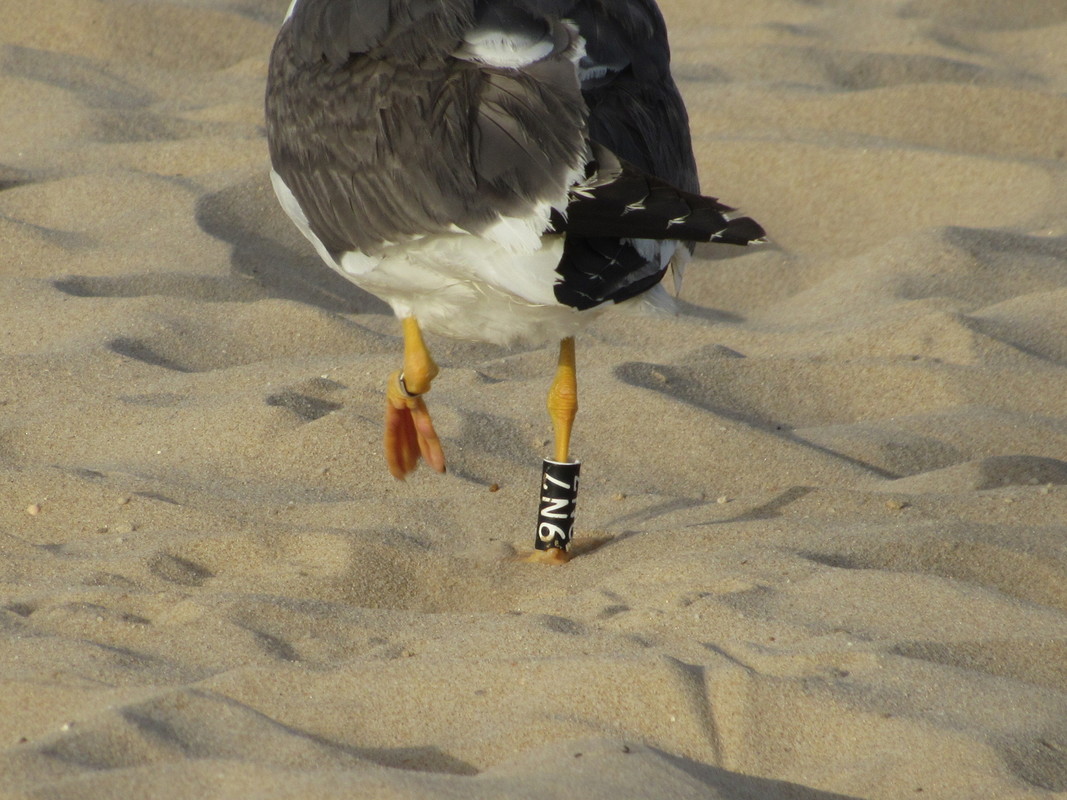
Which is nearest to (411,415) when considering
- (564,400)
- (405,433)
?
(405,433)

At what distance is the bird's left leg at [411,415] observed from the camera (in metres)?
3.80

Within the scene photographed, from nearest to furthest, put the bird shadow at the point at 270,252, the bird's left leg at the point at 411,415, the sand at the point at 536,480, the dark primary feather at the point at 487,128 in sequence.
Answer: the sand at the point at 536,480 < the dark primary feather at the point at 487,128 < the bird's left leg at the point at 411,415 < the bird shadow at the point at 270,252

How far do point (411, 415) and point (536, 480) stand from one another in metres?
0.48

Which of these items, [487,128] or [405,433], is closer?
[487,128]

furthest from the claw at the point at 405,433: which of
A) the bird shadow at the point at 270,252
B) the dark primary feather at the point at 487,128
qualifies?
the bird shadow at the point at 270,252

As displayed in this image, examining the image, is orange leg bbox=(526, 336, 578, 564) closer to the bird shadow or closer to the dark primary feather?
the dark primary feather

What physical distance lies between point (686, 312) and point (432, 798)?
419 centimetres

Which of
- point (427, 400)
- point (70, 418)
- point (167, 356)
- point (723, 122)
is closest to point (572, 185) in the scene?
point (427, 400)

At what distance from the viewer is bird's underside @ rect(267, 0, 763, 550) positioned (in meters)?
2.97

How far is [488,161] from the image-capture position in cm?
307

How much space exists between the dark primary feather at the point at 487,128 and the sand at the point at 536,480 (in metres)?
0.84

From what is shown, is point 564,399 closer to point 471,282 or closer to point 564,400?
point 564,400

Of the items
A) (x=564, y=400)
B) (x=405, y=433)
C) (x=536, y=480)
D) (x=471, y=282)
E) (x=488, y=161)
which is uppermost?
(x=488, y=161)

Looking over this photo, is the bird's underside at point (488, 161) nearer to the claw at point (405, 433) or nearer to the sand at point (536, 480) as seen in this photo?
the claw at point (405, 433)
